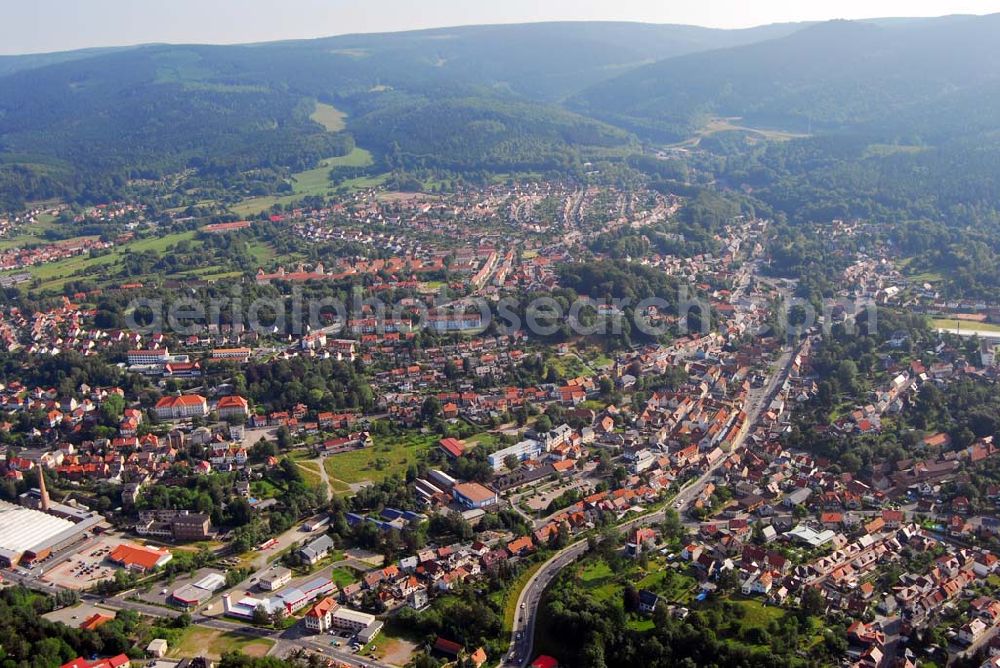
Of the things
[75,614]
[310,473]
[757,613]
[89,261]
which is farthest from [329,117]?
[757,613]

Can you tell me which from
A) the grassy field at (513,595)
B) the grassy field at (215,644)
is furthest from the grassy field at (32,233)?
the grassy field at (513,595)

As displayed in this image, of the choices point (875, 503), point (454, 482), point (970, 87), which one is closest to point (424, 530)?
point (454, 482)

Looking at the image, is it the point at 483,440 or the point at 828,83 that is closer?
the point at 483,440

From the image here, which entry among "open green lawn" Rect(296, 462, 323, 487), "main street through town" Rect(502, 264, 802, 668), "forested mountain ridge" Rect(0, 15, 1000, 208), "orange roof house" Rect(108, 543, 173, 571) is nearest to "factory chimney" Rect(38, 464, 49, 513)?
"orange roof house" Rect(108, 543, 173, 571)

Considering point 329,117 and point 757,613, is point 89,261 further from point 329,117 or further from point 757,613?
point 329,117

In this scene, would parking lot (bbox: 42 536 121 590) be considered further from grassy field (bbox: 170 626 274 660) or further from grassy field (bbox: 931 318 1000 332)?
grassy field (bbox: 931 318 1000 332)
